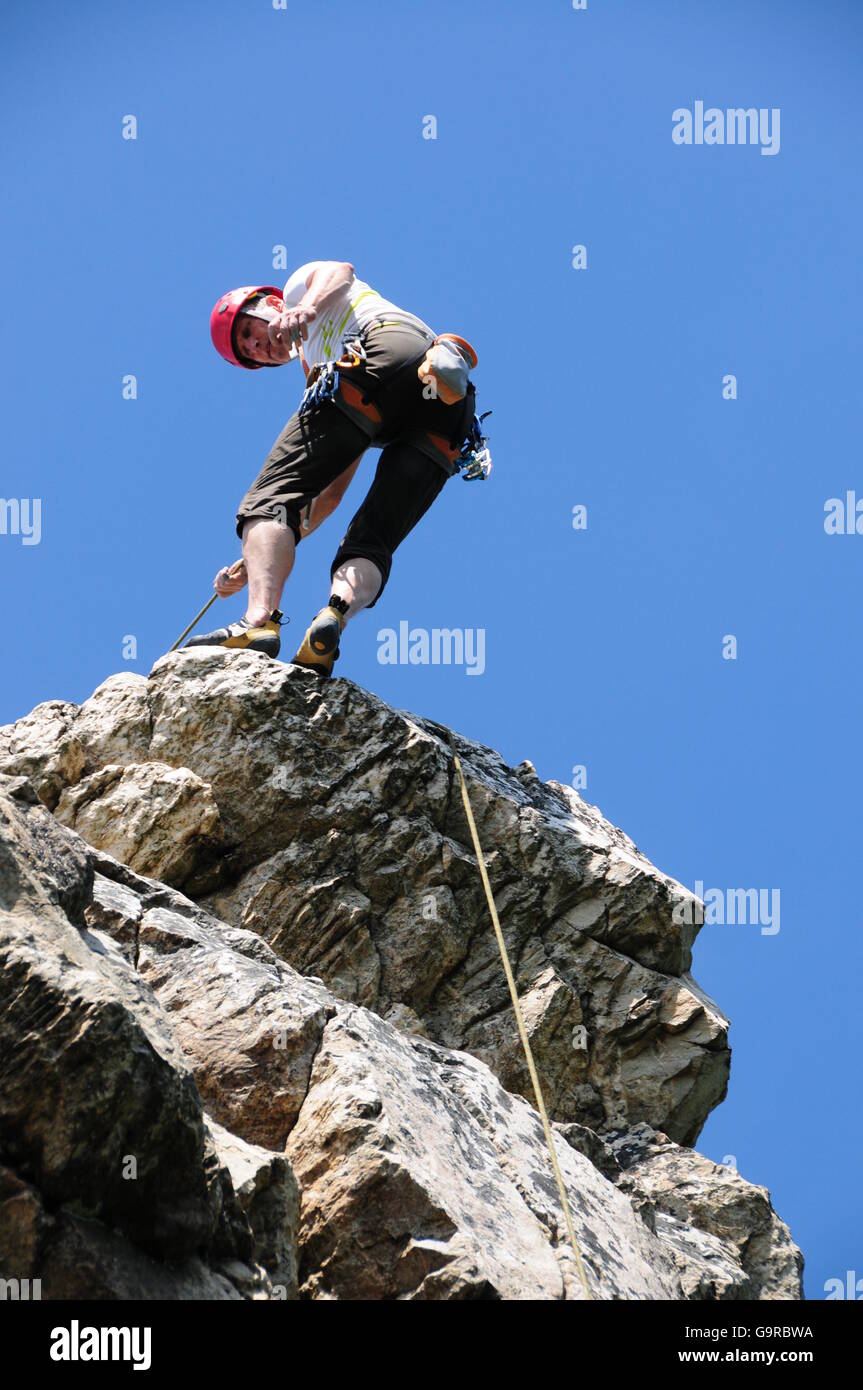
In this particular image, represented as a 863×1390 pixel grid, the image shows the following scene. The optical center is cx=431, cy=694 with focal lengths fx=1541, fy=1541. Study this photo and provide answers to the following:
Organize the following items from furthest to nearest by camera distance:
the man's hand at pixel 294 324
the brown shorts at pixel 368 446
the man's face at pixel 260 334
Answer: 1. the man's face at pixel 260 334
2. the man's hand at pixel 294 324
3. the brown shorts at pixel 368 446

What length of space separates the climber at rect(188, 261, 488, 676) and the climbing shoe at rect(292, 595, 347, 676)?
1 cm

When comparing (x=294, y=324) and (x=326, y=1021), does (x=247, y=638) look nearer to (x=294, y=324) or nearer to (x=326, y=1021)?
(x=294, y=324)

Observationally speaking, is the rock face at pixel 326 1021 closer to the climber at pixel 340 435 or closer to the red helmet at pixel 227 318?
the climber at pixel 340 435

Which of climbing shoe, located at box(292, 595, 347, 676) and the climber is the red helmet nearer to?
the climber

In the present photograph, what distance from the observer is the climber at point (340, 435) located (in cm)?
1130

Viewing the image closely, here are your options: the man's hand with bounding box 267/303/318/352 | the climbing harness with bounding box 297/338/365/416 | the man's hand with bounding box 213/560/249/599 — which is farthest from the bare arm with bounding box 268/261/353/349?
the man's hand with bounding box 213/560/249/599

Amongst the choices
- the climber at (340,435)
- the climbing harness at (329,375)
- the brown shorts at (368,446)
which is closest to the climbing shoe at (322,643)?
the climber at (340,435)

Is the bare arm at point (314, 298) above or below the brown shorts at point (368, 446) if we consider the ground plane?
above

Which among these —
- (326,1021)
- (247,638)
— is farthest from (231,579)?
(326,1021)

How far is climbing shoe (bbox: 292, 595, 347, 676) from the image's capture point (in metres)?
10.9

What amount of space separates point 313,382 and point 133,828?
12.8 ft

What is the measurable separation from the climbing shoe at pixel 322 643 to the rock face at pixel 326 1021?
127 mm

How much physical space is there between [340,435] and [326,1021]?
17.8ft
